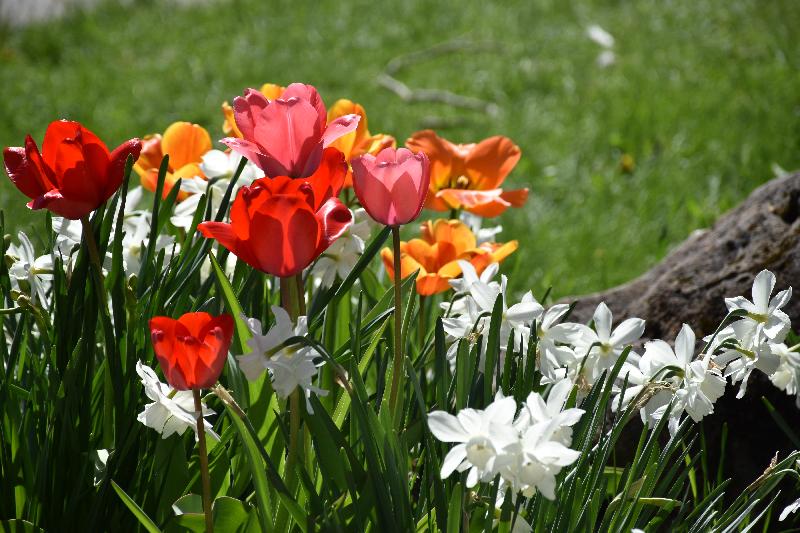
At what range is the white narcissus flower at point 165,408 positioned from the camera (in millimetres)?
1035

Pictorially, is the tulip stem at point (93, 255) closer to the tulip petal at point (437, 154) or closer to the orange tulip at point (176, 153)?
the orange tulip at point (176, 153)

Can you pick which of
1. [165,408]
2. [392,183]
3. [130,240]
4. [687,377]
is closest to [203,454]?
[165,408]

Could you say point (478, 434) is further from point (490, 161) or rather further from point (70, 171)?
point (490, 161)

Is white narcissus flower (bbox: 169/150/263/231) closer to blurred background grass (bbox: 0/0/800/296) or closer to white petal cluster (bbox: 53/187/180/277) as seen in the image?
white petal cluster (bbox: 53/187/180/277)

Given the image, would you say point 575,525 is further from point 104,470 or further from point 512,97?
point 512,97

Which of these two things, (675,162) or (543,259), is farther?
(675,162)

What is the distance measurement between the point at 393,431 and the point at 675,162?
292 centimetres

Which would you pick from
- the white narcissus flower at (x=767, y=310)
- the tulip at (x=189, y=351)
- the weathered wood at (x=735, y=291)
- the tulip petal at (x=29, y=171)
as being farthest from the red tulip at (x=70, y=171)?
the weathered wood at (x=735, y=291)

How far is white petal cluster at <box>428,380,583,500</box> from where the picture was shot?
92cm

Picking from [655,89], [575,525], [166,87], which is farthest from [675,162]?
[575,525]

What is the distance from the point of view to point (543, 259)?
3123mm

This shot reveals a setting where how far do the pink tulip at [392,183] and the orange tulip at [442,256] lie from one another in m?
0.38

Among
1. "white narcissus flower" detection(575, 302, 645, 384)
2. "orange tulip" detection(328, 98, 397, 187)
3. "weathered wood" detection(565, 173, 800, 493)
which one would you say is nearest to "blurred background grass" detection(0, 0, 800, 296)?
"weathered wood" detection(565, 173, 800, 493)

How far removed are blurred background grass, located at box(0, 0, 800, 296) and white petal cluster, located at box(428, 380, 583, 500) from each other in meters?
1.88
